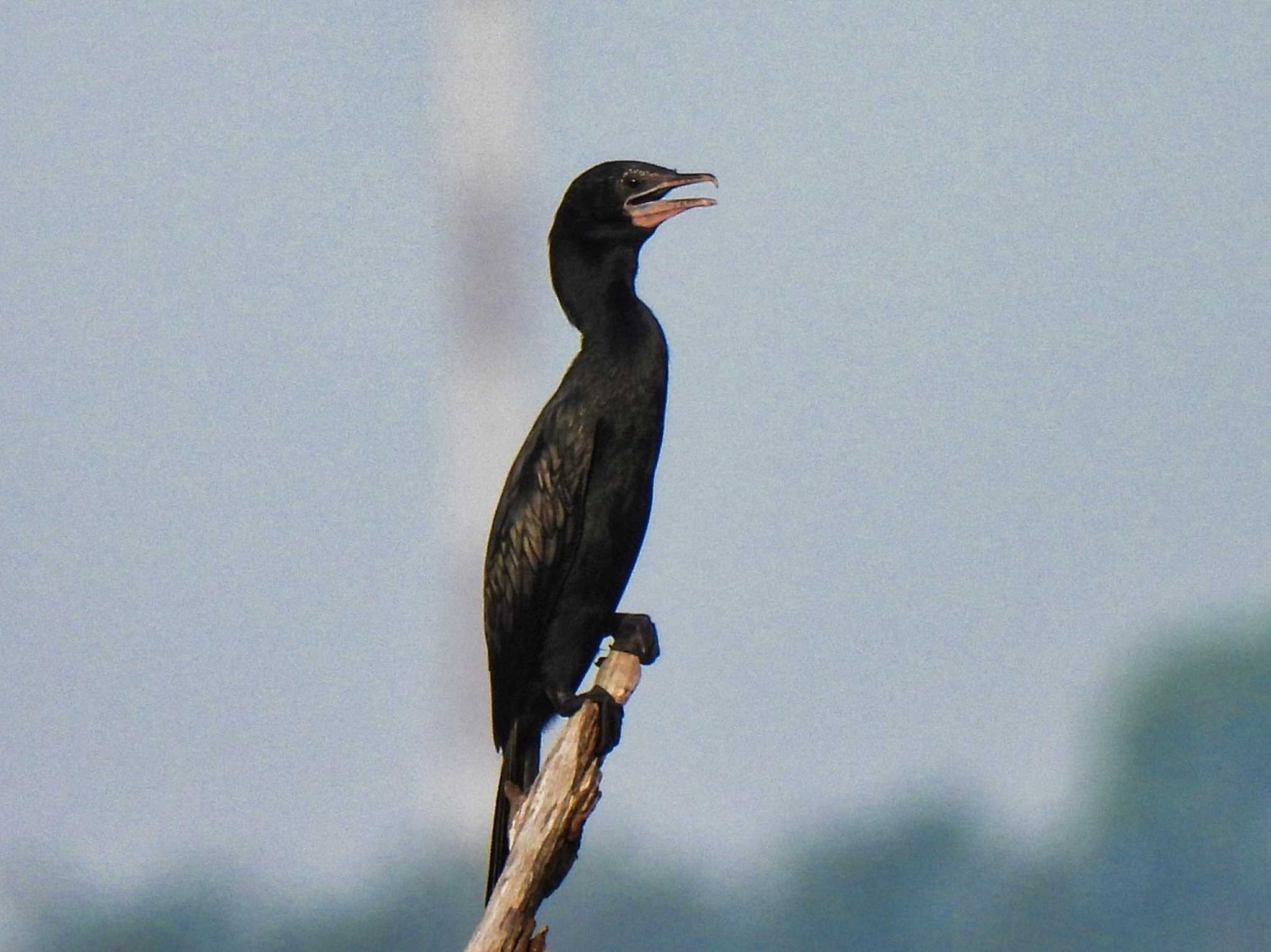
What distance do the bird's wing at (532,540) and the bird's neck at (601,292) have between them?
6.6 inches

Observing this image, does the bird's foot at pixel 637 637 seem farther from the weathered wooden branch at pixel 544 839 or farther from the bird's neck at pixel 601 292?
the bird's neck at pixel 601 292

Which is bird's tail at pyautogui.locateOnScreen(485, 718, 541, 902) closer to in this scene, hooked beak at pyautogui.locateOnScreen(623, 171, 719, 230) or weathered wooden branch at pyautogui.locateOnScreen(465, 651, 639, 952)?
weathered wooden branch at pyautogui.locateOnScreen(465, 651, 639, 952)

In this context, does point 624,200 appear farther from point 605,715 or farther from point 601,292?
point 605,715

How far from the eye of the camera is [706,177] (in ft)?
12.3

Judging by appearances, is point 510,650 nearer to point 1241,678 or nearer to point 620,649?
point 620,649

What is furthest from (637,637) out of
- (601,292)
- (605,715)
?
(601,292)

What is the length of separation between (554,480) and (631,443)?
0.17m

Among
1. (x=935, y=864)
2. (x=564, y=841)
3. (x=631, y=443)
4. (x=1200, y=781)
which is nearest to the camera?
(x=564, y=841)

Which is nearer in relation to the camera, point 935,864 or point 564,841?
point 564,841

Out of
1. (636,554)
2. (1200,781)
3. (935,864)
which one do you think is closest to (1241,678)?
(1200,781)

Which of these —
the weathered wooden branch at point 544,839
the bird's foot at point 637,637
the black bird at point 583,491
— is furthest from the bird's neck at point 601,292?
the weathered wooden branch at point 544,839

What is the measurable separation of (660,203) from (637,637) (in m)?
0.85

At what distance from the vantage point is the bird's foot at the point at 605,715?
3.51 meters

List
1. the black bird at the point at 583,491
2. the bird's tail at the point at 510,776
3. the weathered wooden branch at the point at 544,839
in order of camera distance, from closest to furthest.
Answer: the weathered wooden branch at the point at 544,839, the black bird at the point at 583,491, the bird's tail at the point at 510,776
